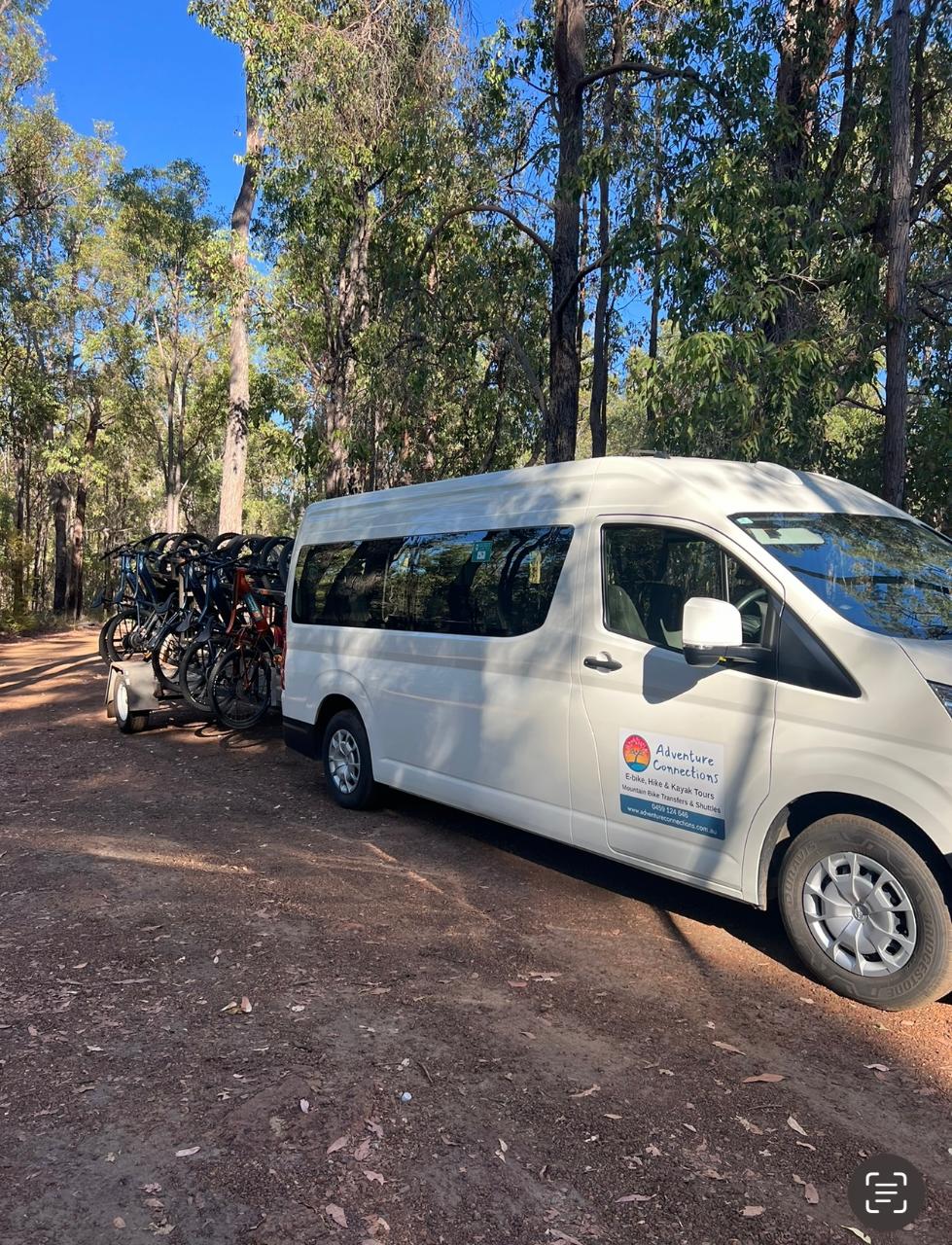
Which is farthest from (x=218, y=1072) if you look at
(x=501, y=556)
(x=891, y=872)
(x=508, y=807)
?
(x=501, y=556)

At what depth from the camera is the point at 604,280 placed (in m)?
10.9

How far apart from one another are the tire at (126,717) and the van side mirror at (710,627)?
717 cm

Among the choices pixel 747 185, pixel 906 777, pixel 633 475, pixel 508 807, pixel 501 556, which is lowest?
pixel 508 807

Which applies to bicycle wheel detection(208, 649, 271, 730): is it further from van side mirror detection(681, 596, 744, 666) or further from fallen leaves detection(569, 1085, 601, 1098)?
fallen leaves detection(569, 1085, 601, 1098)

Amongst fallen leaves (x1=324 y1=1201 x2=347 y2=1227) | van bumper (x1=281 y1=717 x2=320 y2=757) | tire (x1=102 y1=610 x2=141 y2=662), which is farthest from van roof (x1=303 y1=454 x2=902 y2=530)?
tire (x1=102 y1=610 x2=141 y2=662)

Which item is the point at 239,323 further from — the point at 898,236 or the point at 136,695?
the point at 898,236

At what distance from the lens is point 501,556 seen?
17.3 ft

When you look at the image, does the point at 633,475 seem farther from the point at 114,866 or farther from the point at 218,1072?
the point at 114,866

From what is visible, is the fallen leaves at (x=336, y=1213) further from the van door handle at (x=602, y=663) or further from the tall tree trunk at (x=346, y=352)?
the tall tree trunk at (x=346, y=352)

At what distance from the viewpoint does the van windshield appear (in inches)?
148

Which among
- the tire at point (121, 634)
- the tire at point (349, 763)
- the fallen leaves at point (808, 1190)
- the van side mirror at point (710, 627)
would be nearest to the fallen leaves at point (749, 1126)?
the fallen leaves at point (808, 1190)

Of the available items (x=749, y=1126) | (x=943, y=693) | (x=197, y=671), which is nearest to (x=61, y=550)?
(x=197, y=671)

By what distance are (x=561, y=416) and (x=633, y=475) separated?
7.73 m

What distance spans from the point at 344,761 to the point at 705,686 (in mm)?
3428
